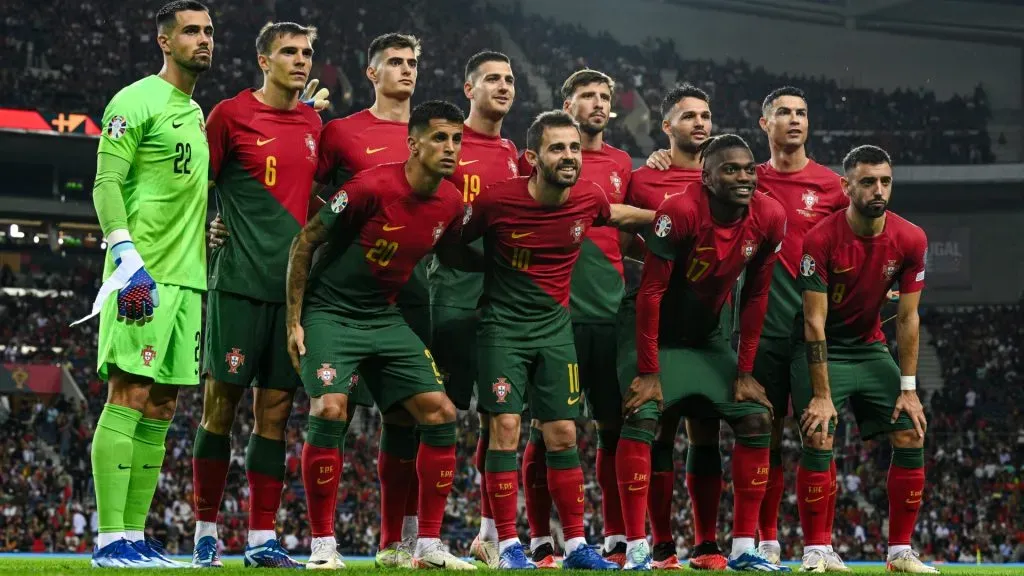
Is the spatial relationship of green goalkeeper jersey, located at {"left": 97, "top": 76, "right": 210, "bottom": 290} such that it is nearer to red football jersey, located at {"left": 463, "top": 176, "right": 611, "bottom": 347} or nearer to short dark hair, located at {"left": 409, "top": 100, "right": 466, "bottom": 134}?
short dark hair, located at {"left": 409, "top": 100, "right": 466, "bottom": 134}

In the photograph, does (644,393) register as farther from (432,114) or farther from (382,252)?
(432,114)

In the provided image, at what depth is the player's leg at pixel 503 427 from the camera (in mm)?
7004

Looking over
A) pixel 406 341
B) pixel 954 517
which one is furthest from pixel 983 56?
pixel 406 341

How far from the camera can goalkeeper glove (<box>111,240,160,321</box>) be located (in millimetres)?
6125

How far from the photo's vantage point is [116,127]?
6434mm

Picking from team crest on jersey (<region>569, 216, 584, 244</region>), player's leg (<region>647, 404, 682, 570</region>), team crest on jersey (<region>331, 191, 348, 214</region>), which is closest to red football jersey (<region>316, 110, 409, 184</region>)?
team crest on jersey (<region>331, 191, 348, 214</region>)

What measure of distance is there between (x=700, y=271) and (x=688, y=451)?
4.40ft

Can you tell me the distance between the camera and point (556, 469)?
707 centimetres

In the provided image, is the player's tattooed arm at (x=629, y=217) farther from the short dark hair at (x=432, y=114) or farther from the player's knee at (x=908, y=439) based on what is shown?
the player's knee at (x=908, y=439)

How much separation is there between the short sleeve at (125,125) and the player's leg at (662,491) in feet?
Result: 11.6

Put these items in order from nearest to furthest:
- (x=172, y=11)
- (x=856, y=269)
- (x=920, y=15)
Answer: (x=172, y=11) < (x=856, y=269) < (x=920, y=15)

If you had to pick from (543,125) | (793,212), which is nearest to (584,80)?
(543,125)

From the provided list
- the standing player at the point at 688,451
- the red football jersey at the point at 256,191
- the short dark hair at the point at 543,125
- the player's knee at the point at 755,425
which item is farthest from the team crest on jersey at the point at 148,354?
the player's knee at the point at 755,425

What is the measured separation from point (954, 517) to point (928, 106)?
1418 centimetres
